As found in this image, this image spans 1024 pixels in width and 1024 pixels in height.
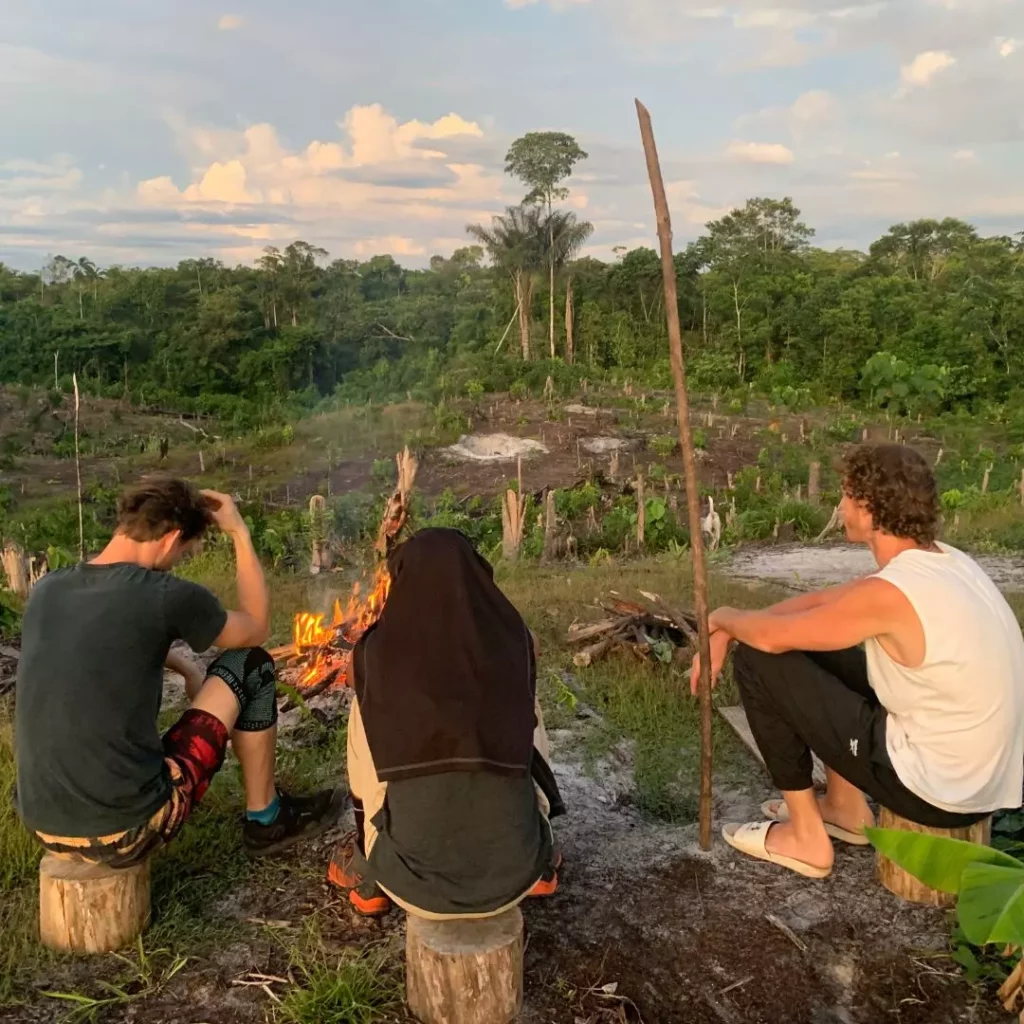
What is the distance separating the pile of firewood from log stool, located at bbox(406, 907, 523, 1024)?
2.69 meters

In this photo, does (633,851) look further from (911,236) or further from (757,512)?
(911,236)

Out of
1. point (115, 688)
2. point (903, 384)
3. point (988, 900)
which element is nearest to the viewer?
point (988, 900)

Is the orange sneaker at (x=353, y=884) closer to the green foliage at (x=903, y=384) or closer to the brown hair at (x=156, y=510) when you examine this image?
the brown hair at (x=156, y=510)

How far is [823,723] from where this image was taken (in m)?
2.44

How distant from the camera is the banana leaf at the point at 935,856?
1857 millimetres

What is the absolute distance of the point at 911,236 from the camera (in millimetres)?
33188

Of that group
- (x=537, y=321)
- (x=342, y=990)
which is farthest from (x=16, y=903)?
(x=537, y=321)

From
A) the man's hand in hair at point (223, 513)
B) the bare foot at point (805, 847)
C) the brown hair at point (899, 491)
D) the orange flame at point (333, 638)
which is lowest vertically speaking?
the orange flame at point (333, 638)

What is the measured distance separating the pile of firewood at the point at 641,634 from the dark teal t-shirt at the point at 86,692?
280cm

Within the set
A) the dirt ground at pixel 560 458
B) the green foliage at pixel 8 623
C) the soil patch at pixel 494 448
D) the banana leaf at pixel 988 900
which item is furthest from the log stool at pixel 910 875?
the soil patch at pixel 494 448

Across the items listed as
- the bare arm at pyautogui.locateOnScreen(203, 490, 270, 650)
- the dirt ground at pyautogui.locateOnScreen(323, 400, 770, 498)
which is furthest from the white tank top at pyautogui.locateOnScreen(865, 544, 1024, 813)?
the dirt ground at pyautogui.locateOnScreen(323, 400, 770, 498)

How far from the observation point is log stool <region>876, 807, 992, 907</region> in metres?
2.36

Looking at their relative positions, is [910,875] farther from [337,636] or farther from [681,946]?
[337,636]

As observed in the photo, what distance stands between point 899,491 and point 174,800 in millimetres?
1920
